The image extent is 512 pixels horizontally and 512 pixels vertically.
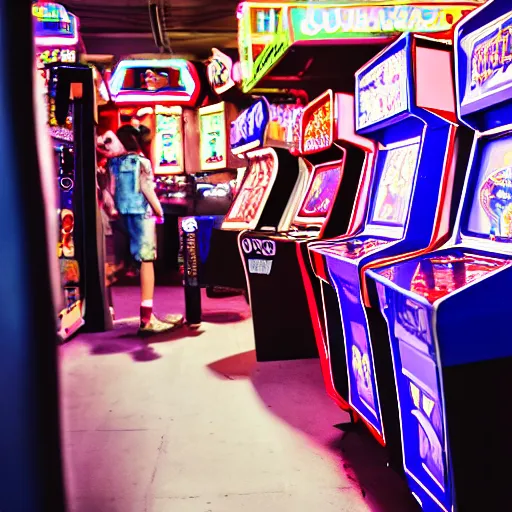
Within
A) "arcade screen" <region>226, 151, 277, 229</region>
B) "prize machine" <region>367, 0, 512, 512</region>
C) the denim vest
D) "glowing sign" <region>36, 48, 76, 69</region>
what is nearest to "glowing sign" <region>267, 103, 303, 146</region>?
"arcade screen" <region>226, 151, 277, 229</region>

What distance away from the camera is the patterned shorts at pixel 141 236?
459 cm

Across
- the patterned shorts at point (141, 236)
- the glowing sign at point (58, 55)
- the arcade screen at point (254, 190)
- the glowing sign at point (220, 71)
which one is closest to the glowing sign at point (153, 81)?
the glowing sign at point (220, 71)

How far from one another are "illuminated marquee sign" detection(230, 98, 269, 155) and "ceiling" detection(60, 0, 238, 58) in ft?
9.05

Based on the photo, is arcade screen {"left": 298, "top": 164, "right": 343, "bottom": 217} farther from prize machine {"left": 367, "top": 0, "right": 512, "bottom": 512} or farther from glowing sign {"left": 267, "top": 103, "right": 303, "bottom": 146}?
prize machine {"left": 367, "top": 0, "right": 512, "bottom": 512}

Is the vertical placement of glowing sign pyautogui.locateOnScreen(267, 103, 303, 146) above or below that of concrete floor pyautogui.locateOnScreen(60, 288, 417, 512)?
above

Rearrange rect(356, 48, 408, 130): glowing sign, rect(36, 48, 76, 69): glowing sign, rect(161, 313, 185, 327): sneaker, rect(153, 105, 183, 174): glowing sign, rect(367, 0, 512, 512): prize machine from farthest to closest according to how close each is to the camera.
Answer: rect(153, 105, 183, 174): glowing sign < rect(36, 48, 76, 69): glowing sign < rect(161, 313, 185, 327): sneaker < rect(356, 48, 408, 130): glowing sign < rect(367, 0, 512, 512): prize machine

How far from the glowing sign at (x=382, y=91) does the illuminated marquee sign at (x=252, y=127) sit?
1815mm

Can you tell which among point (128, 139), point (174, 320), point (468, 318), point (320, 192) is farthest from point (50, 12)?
point (468, 318)

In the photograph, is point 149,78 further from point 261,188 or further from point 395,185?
point 395,185

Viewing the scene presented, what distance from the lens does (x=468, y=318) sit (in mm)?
1261

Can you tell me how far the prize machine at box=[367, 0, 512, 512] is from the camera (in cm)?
128

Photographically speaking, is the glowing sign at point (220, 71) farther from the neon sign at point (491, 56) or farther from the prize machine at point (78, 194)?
the neon sign at point (491, 56)

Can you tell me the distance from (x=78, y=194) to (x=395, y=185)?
9.73 ft

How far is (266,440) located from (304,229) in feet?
4.50
